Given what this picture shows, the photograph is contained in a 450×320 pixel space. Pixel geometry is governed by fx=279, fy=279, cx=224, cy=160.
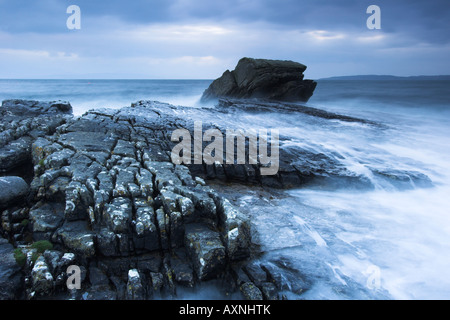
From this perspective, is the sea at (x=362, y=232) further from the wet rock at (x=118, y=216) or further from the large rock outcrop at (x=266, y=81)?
the large rock outcrop at (x=266, y=81)

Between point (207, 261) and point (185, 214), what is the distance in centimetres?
123

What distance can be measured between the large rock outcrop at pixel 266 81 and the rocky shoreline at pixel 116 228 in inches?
800

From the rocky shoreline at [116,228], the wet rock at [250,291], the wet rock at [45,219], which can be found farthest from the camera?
the wet rock at [45,219]

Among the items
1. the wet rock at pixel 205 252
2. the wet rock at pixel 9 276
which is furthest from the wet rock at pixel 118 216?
the wet rock at pixel 9 276

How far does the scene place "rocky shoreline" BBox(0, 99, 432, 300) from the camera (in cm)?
514

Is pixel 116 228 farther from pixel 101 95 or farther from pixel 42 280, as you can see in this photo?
pixel 101 95

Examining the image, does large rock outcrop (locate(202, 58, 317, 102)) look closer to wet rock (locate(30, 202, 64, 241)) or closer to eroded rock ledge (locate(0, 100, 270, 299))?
eroded rock ledge (locate(0, 100, 270, 299))

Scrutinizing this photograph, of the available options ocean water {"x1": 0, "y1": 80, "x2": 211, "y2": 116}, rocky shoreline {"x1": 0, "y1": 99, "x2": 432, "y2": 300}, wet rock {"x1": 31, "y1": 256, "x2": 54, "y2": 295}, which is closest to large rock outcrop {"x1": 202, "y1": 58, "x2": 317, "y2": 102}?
ocean water {"x1": 0, "y1": 80, "x2": 211, "y2": 116}

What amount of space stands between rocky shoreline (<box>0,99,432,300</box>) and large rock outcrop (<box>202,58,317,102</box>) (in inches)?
800

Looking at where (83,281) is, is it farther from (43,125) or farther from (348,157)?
(348,157)

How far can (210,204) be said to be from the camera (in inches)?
255

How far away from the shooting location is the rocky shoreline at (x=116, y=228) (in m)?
5.14

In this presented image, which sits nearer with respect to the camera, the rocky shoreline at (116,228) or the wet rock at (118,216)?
the rocky shoreline at (116,228)
